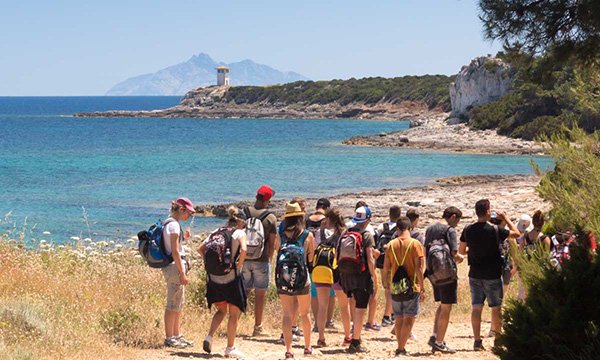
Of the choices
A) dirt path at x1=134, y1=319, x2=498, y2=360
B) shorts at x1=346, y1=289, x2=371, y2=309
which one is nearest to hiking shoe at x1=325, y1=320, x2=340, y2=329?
dirt path at x1=134, y1=319, x2=498, y2=360

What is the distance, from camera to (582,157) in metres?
7.77

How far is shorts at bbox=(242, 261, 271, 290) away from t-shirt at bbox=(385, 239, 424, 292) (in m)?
1.61

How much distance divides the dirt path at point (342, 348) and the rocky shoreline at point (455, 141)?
42767mm

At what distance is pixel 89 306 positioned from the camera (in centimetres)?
910

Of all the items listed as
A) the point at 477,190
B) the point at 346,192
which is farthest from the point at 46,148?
the point at 477,190

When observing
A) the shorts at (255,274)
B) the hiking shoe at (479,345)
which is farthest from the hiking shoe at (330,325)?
the hiking shoe at (479,345)

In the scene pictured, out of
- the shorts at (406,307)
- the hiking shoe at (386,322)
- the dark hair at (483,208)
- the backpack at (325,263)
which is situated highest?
the dark hair at (483,208)

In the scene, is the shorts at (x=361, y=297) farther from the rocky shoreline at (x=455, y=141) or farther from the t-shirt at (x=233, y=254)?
the rocky shoreline at (x=455, y=141)

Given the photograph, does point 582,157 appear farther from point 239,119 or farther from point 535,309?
point 239,119

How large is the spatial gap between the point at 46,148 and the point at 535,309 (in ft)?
203

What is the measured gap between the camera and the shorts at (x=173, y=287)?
25.9 feet

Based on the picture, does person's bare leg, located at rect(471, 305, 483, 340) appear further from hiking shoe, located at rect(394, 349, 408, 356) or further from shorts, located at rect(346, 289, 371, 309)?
shorts, located at rect(346, 289, 371, 309)

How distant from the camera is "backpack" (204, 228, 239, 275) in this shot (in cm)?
Answer: 745

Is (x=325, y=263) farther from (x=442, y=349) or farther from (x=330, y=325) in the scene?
(x=330, y=325)
